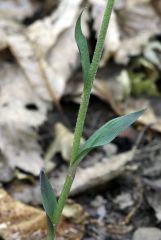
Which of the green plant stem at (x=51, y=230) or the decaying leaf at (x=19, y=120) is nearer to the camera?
the green plant stem at (x=51, y=230)

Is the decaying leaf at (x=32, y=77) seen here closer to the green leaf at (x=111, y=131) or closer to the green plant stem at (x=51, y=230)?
the green plant stem at (x=51, y=230)

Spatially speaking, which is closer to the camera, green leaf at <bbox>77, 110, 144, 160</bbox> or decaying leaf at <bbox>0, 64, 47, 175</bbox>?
green leaf at <bbox>77, 110, 144, 160</bbox>

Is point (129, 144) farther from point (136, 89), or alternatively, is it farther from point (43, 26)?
point (43, 26)

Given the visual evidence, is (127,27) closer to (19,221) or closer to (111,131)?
(19,221)

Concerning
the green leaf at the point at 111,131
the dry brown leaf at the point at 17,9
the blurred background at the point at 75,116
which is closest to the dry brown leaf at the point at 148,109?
the blurred background at the point at 75,116

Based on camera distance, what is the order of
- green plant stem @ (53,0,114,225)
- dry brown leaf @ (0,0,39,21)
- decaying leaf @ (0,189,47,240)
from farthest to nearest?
dry brown leaf @ (0,0,39,21) → decaying leaf @ (0,189,47,240) → green plant stem @ (53,0,114,225)

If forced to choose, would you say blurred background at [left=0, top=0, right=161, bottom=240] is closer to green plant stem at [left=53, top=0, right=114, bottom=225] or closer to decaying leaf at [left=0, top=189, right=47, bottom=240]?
decaying leaf at [left=0, top=189, right=47, bottom=240]

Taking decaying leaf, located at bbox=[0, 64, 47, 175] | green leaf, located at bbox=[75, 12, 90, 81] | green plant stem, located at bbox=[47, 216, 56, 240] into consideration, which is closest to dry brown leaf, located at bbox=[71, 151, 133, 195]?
decaying leaf, located at bbox=[0, 64, 47, 175]

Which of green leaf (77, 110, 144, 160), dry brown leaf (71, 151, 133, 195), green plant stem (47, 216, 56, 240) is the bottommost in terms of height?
dry brown leaf (71, 151, 133, 195)

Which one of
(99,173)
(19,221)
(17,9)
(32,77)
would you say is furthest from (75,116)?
(17,9)
